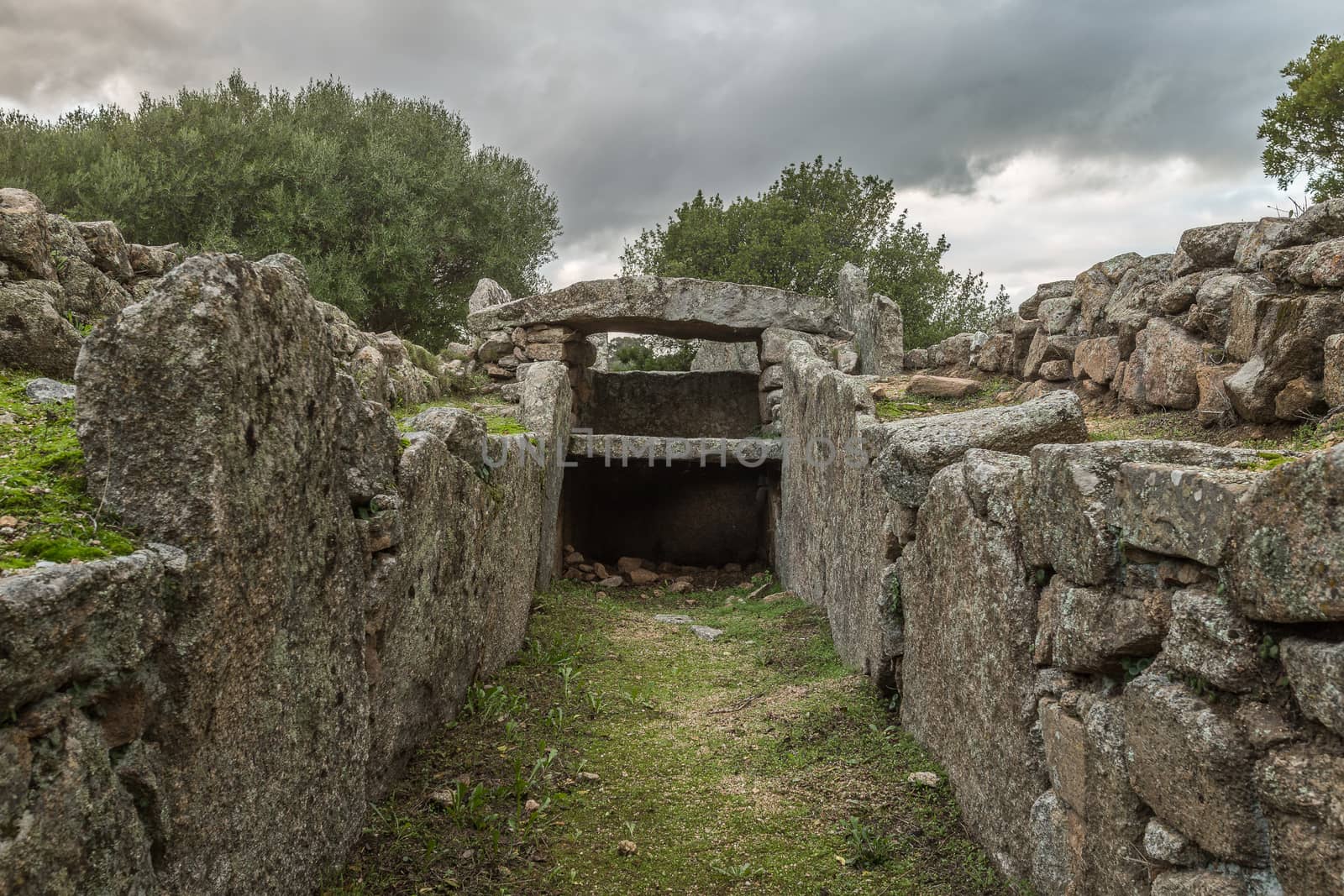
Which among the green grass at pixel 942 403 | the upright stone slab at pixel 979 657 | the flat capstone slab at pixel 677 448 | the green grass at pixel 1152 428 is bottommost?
the upright stone slab at pixel 979 657

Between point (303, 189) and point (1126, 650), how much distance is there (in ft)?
59.0

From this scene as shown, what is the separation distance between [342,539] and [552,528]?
5829 millimetres

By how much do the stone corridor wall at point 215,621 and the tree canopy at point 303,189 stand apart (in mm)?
14005

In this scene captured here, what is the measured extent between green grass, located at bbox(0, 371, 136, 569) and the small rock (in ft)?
1.47

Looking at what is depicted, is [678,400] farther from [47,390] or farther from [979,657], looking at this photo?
[47,390]

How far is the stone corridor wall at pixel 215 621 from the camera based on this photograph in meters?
2.05

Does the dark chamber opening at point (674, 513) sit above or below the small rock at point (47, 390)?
below

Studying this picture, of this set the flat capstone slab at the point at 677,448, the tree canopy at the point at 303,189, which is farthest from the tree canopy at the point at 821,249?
the flat capstone slab at the point at 677,448

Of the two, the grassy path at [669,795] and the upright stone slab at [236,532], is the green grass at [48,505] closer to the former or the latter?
the upright stone slab at [236,532]

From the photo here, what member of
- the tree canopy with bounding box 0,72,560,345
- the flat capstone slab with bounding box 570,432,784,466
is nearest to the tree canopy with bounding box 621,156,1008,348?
the tree canopy with bounding box 0,72,560,345

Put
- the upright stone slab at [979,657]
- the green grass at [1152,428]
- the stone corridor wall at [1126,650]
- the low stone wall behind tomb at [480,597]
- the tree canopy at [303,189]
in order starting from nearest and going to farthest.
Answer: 1. the stone corridor wall at [1126,650]
2. the low stone wall behind tomb at [480,597]
3. the upright stone slab at [979,657]
4. the green grass at [1152,428]
5. the tree canopy at [303,189]

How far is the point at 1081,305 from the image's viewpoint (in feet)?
23.1

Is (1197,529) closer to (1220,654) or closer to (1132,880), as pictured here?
(1220,654)

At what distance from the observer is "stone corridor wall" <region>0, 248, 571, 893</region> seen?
2.05 meters
